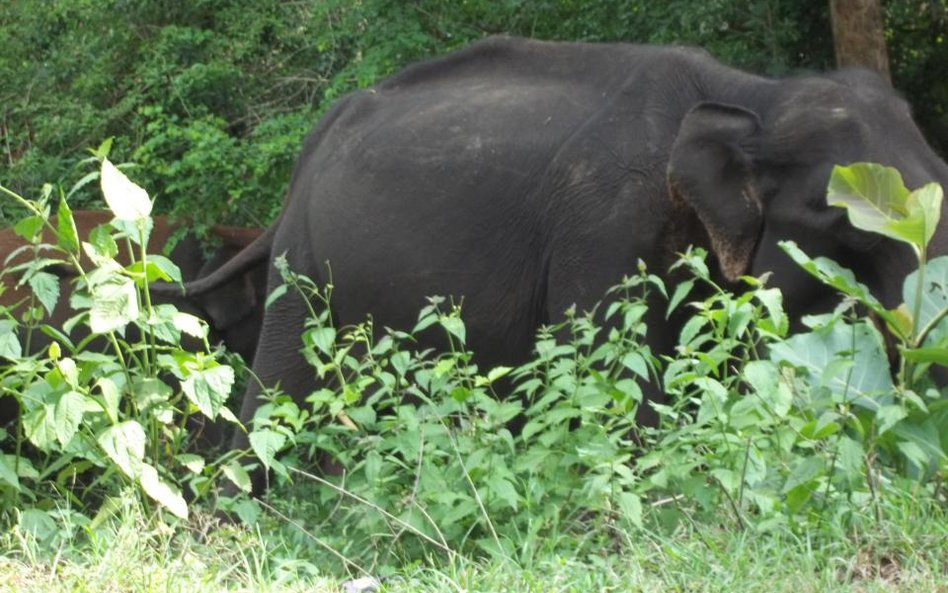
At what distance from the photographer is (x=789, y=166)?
18.2 ft

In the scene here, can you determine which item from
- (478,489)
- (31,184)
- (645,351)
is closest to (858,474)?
(645,351)

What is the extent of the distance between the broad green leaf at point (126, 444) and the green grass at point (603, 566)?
12 cm

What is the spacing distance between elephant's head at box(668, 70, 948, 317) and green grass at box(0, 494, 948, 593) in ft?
5.69

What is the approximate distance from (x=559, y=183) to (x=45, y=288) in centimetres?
223

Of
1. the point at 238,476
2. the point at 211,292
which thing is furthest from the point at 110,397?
the point at 211,292

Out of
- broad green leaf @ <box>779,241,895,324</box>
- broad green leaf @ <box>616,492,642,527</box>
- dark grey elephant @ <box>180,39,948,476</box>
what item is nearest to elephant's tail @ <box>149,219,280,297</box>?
dark grey elephant @ <box>180,39,948,476</box>

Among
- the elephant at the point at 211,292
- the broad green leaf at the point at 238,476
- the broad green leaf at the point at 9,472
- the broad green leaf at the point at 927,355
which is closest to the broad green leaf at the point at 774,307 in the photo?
the broad green leaf at the point at 927,355

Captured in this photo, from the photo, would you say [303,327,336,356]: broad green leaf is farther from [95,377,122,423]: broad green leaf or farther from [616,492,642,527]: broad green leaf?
[616,492,642,527]: broad green leaf

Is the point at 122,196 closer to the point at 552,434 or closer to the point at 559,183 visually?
the point at 552,434

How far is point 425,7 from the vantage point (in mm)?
8539

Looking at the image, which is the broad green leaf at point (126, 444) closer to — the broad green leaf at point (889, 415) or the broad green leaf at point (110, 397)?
the broad green leaf at point (110, 397)

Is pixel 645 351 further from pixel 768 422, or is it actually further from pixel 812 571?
pixel 812 571

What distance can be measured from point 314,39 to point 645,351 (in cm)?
566

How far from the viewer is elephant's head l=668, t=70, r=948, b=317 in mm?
5402
